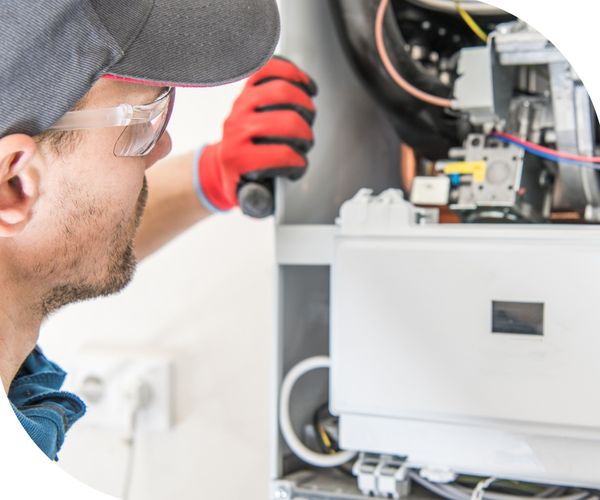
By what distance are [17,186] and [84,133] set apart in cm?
8

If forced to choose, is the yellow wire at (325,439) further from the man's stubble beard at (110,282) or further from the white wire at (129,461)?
the white wire at (129,461)

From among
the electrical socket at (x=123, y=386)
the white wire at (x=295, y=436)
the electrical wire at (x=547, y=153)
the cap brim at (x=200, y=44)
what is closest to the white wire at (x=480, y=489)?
the white wire at (x=295, y=436)

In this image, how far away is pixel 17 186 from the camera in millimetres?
698

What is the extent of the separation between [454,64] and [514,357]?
45 cm

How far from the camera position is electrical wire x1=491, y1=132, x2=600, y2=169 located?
86 centimetres

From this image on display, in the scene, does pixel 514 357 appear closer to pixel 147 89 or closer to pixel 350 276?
pixel 350 276

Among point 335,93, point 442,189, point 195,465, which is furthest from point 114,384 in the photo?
point 442,189

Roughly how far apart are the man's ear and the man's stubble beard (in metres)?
0.13

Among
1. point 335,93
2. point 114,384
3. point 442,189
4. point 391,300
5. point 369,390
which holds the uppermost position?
point 335,93

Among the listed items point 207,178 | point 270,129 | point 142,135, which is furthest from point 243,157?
point 142,135

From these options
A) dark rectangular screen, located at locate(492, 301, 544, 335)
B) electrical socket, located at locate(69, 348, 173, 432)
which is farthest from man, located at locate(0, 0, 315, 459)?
electrical socket, located at locate(69, 348, 173, 432)

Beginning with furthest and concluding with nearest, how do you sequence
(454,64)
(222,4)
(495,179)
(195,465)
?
(195,465) → (454,64) → (495,179) → (222,4)

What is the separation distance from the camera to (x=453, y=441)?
31.1 inches

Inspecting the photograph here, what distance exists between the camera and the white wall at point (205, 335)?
1.45 m
